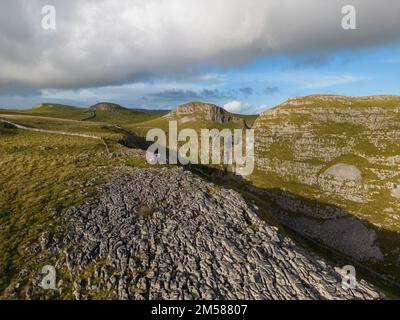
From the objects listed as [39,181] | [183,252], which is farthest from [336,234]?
[39,181]

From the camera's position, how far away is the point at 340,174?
150 m

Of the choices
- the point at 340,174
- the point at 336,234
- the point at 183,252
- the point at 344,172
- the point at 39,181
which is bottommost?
the point at 336,234

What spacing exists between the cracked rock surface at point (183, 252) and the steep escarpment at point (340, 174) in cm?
7340

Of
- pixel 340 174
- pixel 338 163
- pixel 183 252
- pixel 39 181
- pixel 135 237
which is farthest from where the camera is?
pixel 338 163

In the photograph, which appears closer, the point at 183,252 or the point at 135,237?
the point at 183,252

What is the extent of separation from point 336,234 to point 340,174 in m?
45.2

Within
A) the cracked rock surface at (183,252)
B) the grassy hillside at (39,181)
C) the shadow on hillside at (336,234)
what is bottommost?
the shadow on hillside at (336,234)

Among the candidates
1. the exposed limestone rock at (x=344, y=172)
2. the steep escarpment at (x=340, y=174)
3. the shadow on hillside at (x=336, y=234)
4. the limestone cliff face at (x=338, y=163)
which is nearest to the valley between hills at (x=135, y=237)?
the shadow on hillside at (x=336, y=234)

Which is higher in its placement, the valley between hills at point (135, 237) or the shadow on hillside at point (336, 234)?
the valley between hills at point (135, 237)

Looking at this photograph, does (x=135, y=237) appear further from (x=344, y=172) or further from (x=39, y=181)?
(x=344, y=172)

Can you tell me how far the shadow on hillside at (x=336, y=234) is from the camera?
307 feet

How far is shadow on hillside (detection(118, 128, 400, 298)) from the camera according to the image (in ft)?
307

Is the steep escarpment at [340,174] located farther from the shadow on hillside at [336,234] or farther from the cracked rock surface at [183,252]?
the cracked rock surface at [183,252]

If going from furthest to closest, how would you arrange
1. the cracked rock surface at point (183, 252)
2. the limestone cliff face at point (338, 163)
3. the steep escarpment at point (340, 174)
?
the limestone cliff face at point (338, 163)
the steep escarpment at point (340, 174)
the cracked rock surface at point (183, 252)
